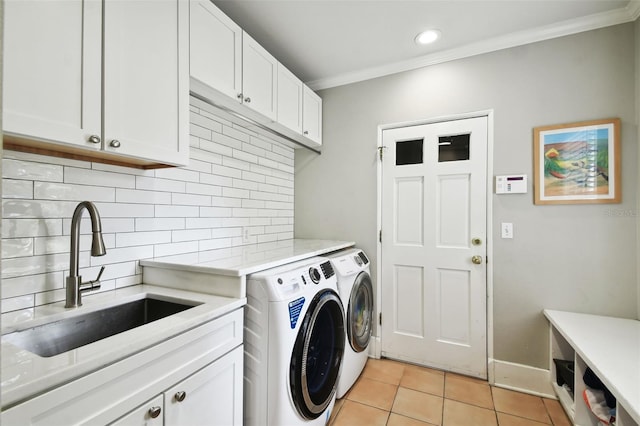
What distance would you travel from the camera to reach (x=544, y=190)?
2203 mm

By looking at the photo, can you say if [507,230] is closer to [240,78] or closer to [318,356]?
[318,356]

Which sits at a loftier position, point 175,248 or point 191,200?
point 191,200

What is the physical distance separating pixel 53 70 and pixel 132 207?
2.42ft

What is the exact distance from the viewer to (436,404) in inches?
82.4

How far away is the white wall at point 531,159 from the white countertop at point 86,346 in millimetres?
1758

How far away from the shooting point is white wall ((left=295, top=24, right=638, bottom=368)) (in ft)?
6.67

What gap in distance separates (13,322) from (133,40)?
120cm

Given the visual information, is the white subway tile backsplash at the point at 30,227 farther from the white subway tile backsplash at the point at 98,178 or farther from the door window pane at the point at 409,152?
the door window pane at the point at 409,152

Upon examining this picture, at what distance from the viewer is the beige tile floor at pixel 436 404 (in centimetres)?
194

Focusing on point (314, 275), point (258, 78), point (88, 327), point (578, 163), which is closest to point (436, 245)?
point (578, 163)

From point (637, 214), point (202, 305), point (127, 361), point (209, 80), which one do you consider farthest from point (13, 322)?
point (637, 214)

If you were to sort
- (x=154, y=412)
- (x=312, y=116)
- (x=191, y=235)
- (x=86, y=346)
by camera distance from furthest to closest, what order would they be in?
(x=312, y=116) → (x=191, y=235) → (x=154, y=412) → (x=86, y=346)

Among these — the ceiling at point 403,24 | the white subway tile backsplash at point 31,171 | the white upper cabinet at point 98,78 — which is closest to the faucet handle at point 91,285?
the white subway tile backsplash at point 31,171

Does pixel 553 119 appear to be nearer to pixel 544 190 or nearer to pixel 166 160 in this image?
pixel 544 190
